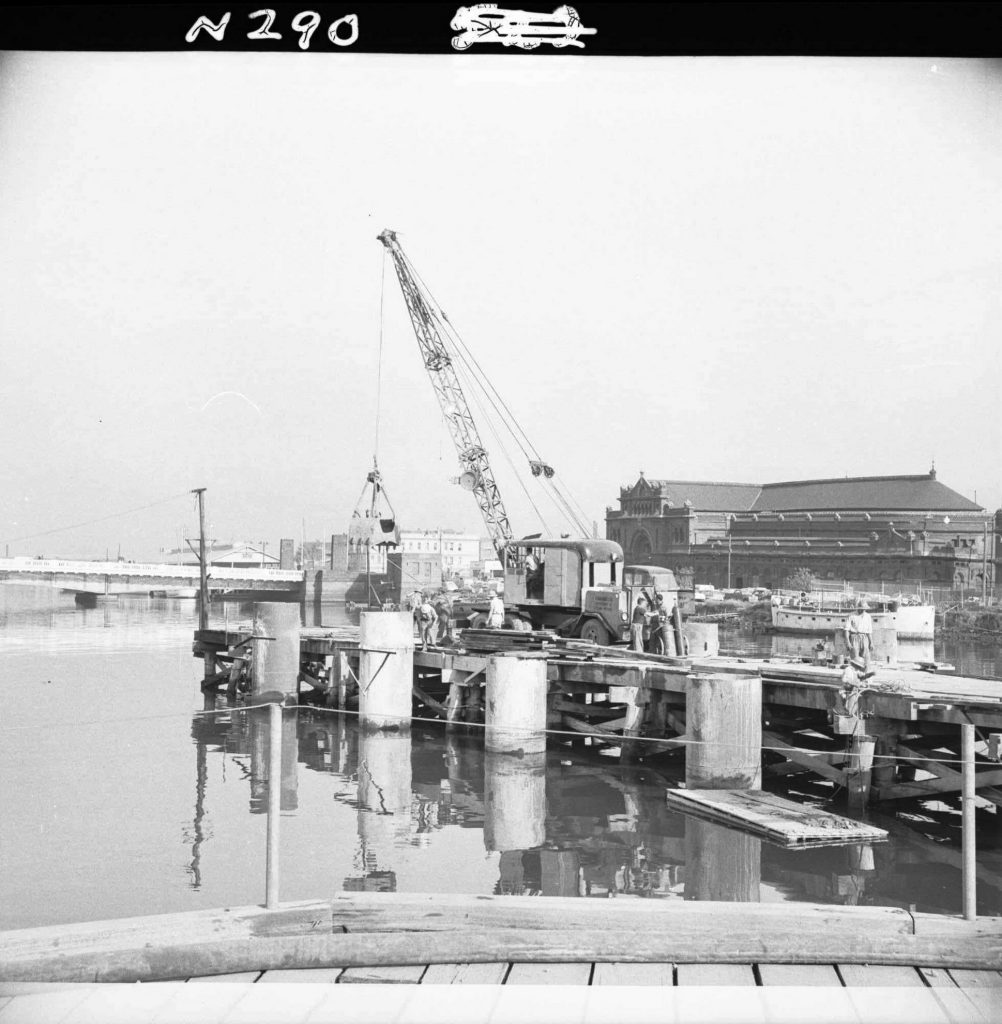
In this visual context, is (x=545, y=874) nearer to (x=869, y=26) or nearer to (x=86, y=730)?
(x=869, y=26)

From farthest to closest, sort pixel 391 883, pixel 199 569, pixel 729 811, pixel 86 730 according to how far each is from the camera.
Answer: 1. pixel 199 569
2. pixel 86 730
3. pixel 729 811
4. pixel 391 883

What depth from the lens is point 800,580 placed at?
3297cm

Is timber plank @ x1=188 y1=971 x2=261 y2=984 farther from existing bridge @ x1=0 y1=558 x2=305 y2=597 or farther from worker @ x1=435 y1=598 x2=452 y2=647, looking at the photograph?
worker @ x1=435 y1=598 x2=452 y2=647

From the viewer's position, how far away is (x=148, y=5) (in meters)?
6.50

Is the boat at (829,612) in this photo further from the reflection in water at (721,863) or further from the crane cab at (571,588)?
the reflection in water at (721,863)

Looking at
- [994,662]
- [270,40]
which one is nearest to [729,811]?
[270,40]

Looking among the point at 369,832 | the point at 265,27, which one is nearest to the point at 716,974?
the point at 265,27

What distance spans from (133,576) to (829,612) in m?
25.3

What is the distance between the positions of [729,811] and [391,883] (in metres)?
3.51

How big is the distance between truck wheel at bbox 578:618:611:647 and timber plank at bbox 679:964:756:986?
13.9 metres

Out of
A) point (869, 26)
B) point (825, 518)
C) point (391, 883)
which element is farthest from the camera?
point (825, 518)

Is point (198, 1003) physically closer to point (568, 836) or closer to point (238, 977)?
point (238, 977)

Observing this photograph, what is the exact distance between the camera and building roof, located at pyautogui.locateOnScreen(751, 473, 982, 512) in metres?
15.0

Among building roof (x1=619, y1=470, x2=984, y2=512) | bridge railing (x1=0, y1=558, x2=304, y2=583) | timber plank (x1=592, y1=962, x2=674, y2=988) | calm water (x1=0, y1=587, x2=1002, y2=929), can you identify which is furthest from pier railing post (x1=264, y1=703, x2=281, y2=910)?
building roof (x1=619, y1=470, x2=984, y2=512)
